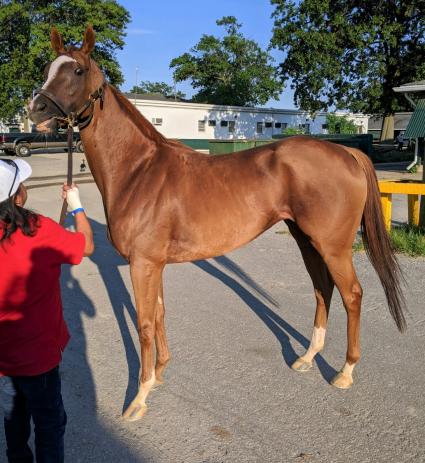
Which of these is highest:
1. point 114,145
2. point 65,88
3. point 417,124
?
point 417,124

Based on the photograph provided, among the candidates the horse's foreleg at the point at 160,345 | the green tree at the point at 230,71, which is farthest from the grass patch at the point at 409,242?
the green tree at the point at 230,71

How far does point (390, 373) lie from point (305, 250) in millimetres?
1133

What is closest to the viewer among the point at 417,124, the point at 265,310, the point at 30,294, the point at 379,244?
the point at 30,294

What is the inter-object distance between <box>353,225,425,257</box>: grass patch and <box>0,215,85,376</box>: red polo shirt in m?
5.20

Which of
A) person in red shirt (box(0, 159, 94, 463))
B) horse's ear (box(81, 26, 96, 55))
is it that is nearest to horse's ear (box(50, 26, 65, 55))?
horse's ear (box(81, 26, 96, 55))

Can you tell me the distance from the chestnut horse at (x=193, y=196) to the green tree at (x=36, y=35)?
31896mm

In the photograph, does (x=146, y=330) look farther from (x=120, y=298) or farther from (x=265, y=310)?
(x=120, y=298)

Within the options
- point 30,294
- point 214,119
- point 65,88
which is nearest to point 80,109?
point 65,88

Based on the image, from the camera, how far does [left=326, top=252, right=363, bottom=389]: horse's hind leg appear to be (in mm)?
3207

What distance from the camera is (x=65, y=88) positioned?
2.82 metres

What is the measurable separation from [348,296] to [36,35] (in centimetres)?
3459

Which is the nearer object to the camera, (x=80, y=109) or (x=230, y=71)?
(x=80, y=109)

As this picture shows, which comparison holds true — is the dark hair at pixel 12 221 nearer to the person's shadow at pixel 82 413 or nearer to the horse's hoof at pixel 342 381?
the person's shadow at pixel 82 413

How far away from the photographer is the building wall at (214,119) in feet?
116
